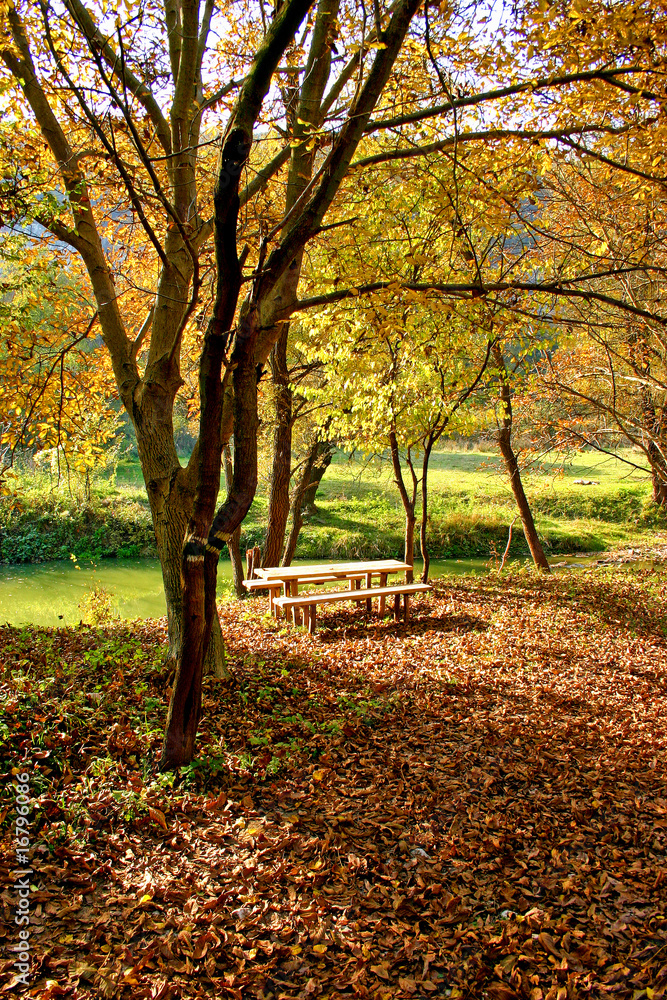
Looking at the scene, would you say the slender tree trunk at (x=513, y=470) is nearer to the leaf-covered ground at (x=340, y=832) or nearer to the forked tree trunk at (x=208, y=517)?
the leaf-covered ground at (x=340, y=832)

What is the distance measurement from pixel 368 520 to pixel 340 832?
55.0ft

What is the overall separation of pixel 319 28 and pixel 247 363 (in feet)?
10.6

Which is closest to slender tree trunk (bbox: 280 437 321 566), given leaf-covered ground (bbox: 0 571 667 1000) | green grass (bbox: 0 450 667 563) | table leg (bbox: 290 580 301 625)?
table leg (bbox: 290 580 301 625)

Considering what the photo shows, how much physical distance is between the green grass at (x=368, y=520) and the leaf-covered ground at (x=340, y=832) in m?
10.8

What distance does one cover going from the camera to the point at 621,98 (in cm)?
500

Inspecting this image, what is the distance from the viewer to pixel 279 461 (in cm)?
1062

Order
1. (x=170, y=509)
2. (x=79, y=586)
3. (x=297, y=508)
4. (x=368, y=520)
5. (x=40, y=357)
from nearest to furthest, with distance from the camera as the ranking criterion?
(x=170, y=509)
(x=40, y=357)
(x=297, y=508)
(x=79, y=586)
(x=368, y=520)

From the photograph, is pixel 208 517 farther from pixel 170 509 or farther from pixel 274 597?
pixel 274 597

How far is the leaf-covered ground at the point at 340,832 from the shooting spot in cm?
260

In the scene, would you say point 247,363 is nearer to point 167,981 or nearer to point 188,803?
point 188,803

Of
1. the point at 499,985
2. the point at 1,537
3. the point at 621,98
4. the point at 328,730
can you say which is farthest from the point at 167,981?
the point at 1,537

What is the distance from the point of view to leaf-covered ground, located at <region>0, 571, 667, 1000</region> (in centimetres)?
260

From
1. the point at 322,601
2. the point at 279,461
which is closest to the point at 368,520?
the point at 279,461

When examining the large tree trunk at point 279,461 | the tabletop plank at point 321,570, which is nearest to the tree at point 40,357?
the tabletop plank at point 321,570
